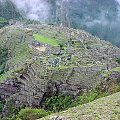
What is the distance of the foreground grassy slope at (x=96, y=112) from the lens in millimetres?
25345

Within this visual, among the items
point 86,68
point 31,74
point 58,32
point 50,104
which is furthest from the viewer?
point 58,32

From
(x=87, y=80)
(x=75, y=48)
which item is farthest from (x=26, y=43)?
(x=87, y=80)

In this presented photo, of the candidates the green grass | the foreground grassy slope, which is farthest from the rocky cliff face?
the foreground grassy slope

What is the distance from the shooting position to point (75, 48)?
393ft

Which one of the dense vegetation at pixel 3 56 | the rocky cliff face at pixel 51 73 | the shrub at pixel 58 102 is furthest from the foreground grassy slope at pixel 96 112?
the dense vegetation at pixel 3 56

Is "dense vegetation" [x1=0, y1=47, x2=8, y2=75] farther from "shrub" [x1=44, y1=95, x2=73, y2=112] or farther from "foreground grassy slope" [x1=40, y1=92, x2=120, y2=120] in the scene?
"foreground grassy slope" [x1=40, y1=92, x2=120, y2=120]

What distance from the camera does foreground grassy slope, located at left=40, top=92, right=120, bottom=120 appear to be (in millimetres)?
25345

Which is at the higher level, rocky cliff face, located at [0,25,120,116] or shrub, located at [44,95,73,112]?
rocky cliff face, located at [0,25,120,116]

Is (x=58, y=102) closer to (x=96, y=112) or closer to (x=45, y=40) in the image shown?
(x=96, y=112)

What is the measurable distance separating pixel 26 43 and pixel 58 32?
77.9 feet

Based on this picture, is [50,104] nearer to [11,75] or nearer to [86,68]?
[86,68]

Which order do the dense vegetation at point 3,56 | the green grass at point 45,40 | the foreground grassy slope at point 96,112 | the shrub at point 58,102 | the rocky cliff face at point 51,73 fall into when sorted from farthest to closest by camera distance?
the dense vegetation at point 3,56, the green grass at point 45,40, the rocky cliff face at point 51,73, the shrub at point 58,102, the foreground grassy slope at point 96,112

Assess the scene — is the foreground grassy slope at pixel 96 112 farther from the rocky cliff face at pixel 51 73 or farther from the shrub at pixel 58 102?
the shrub at pixel 58 102

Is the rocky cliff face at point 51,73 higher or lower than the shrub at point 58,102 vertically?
higher
